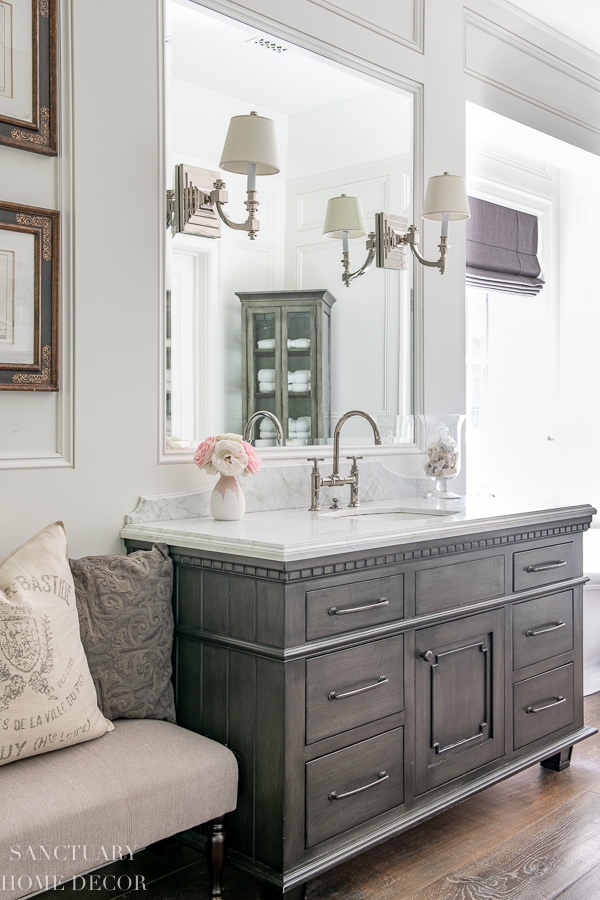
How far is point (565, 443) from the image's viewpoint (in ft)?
14.4

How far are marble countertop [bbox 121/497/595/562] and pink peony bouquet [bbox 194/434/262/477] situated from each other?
15 cm

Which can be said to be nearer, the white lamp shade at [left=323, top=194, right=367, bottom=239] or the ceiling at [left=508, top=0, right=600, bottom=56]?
the white lamp shade at [left=323, top=194, right=367, bottom=239]

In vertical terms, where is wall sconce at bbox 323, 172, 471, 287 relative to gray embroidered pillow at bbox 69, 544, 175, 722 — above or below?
above

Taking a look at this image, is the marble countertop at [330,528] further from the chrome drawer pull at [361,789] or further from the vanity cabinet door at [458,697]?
the chrome drawer pull at [361,789]

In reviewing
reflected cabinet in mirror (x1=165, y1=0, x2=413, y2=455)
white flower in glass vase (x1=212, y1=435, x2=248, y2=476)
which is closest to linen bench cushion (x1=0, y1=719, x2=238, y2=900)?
white flower in glass vase (x1=212, y1=435, x2=248, y2=476)

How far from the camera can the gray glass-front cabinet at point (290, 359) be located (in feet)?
8.00

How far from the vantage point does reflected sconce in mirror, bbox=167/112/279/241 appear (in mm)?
2217

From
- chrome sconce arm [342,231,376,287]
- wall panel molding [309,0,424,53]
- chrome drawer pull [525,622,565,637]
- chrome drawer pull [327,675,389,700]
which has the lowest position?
chrome drawer pull [525,622,565,637]

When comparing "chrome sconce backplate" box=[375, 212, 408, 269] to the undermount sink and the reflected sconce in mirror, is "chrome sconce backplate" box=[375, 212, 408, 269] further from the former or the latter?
the undermount sink

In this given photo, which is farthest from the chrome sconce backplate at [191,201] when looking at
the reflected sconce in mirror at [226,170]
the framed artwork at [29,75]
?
the framed artwork at [29,75]

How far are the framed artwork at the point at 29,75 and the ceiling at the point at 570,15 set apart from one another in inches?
89.8

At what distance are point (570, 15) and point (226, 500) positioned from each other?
2.82 m

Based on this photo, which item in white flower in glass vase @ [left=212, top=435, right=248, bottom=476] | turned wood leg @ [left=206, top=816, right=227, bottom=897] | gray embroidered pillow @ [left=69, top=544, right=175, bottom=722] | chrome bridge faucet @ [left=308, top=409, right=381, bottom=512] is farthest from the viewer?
chrome bridge faucet @ [left=308, top=409, right=381, bottom=512]

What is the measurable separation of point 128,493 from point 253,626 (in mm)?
578
